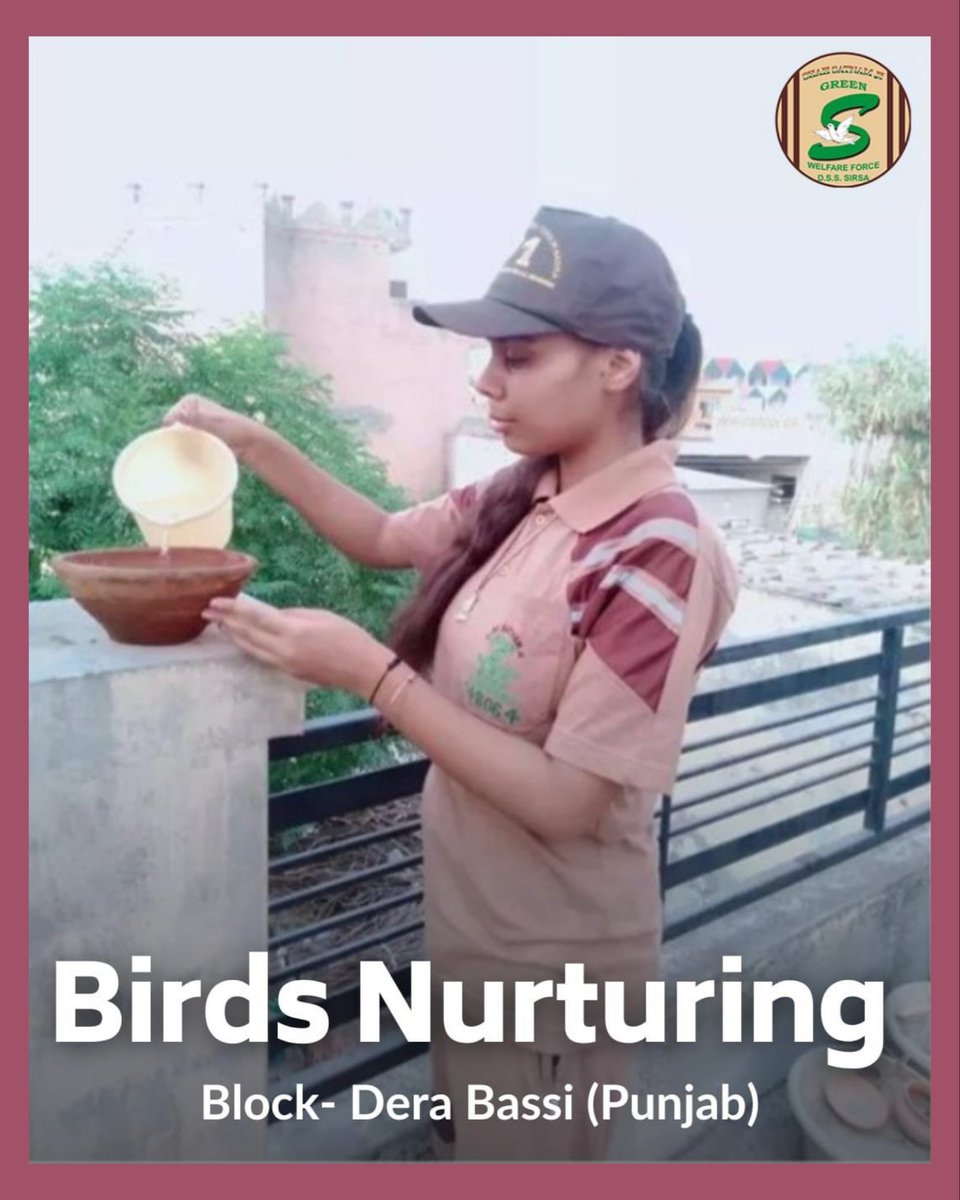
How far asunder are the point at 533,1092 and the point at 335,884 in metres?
0.41

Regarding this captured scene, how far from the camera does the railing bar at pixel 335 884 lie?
142cm

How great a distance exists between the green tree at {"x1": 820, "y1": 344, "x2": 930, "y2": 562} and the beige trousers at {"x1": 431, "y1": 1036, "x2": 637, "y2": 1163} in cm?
602

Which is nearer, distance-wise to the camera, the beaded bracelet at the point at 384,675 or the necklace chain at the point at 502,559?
the beaded bracelet at the point at 384,675

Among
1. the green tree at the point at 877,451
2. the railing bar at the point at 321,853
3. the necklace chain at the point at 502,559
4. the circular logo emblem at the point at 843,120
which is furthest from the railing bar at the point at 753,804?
the green tree at the point at 877,451

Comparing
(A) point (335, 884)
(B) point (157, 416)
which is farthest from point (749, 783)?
(B) point (157, 416)

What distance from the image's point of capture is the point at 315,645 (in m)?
1.02

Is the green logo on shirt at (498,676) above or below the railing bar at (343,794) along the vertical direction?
above

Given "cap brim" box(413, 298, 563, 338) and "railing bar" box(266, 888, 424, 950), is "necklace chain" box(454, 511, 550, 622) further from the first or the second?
"railing bar" box(266, 888, 424, 950)

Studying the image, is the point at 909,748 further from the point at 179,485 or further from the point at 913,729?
the point at 179,485

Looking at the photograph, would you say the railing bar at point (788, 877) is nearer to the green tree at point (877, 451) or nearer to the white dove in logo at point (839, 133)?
the white dove in logo at point (839, 133)

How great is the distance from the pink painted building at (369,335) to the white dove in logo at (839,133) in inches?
183

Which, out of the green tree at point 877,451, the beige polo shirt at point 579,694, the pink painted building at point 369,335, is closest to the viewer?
the beige polo shirt at point 579,694

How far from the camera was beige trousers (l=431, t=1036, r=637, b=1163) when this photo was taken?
1.18 m

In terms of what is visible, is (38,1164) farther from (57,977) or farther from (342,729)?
(342,729)
